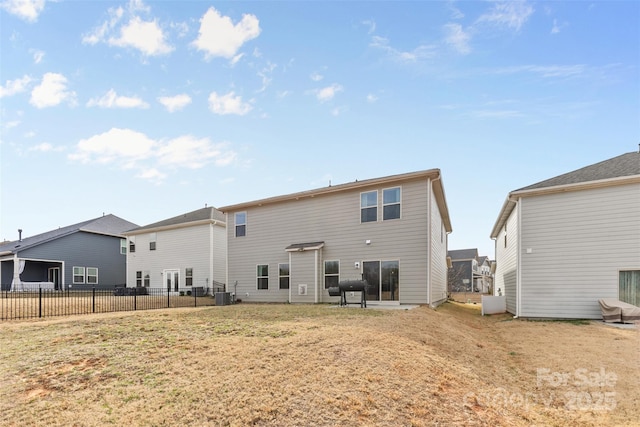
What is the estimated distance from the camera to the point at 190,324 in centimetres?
867

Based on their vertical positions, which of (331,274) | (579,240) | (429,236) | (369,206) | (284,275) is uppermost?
(369,206)

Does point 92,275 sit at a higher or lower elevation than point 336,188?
lower

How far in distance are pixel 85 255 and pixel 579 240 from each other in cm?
3160

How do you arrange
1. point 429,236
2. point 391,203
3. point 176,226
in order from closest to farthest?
point 429,236 → point 391,203 → point 176,226

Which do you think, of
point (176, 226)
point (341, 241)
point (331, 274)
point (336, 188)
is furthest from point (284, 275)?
point (176, 226)

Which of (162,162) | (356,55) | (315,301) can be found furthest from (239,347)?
(162,162)

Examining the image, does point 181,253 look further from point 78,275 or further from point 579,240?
point 579,240

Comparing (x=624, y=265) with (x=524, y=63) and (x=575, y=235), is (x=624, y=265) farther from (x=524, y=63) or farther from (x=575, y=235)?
(x=524, y=63)

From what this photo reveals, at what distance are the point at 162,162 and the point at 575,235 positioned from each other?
58.2 feet

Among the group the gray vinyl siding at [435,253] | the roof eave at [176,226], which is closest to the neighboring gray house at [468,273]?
the gray vinyl siding at [435,253]

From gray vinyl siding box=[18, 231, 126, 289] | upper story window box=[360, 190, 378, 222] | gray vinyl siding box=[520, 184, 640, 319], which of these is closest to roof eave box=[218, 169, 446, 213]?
upper story window box=[360, 190, 378, 222]

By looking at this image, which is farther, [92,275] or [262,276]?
[92,275]

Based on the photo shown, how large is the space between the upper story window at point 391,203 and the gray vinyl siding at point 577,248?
4571mm

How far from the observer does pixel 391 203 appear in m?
14.1
